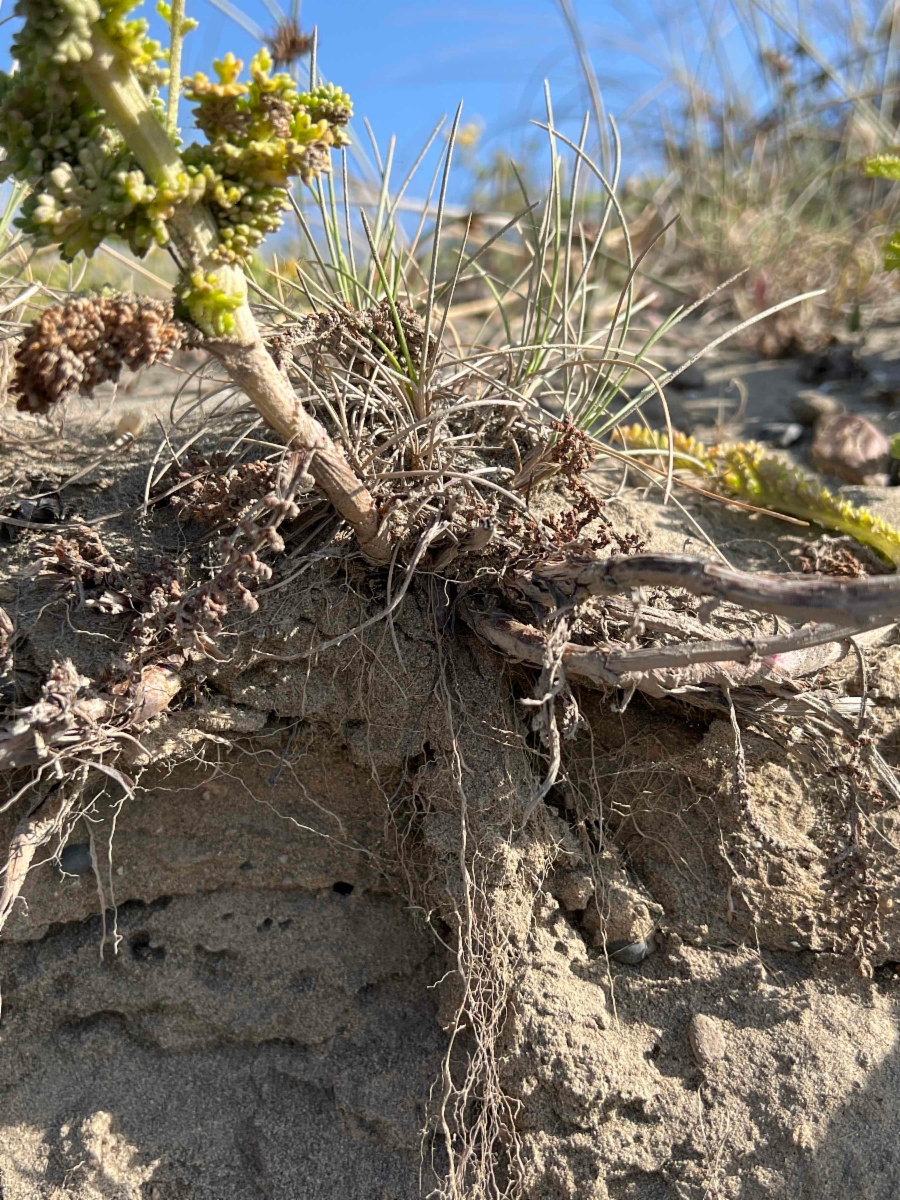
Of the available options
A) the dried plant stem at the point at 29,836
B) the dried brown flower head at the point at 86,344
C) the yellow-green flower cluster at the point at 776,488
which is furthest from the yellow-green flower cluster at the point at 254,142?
the yellow-green flower cluster at the point at 776,488

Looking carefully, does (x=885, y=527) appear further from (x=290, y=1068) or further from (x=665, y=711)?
(x=290, y=1068)

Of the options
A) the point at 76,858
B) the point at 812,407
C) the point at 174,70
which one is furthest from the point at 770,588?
the point at 812,407

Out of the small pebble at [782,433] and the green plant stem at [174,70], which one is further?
the small pebble at [782,433]

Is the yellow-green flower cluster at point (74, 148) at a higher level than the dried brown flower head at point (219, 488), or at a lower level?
higher

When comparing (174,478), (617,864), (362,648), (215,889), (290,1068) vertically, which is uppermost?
(174,478)

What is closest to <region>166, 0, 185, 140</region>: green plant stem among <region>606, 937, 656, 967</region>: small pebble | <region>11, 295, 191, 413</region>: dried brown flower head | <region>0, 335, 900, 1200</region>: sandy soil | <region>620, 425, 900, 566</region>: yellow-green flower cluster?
<region>11, 295, 191, 413</region>: dried brown flower head

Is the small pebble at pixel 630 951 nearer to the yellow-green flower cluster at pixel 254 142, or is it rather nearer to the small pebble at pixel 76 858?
the small pebble at pixel 76 858

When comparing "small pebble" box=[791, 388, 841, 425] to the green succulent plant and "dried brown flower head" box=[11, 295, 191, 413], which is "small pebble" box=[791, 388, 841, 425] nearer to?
the green succulent plant

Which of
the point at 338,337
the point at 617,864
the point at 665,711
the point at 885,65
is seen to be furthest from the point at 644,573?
the point at 885,65
